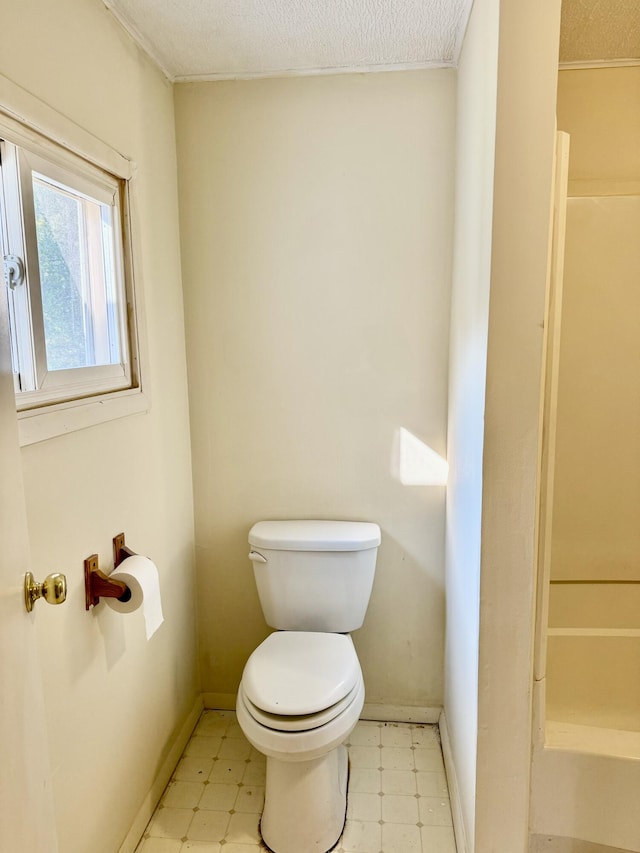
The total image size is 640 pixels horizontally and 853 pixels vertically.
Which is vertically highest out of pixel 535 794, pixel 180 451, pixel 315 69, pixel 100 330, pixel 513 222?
pixel 315 69

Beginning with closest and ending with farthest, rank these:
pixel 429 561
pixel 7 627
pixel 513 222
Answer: pixel 7 627 < pixel 513 222 < pixel 429 561

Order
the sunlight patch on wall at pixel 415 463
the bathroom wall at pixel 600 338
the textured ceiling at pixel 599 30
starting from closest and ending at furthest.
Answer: the textured ceiling at pixel 599 30 → the bathroom wall at pixel 600 338 → the sunlight patch on wall at pixel 415 463

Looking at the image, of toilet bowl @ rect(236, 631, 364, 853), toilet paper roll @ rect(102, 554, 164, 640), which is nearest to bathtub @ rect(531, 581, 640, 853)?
toilet bowl @ rect(236, 631, 364, 853)

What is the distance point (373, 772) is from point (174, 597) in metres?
0.85

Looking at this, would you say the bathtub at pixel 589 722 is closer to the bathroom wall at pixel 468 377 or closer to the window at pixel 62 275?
the bathroom wall at pixel 468 377

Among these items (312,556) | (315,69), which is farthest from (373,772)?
(315,69)

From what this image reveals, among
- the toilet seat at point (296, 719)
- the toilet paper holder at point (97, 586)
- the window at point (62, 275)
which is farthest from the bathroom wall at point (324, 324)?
the toilet paper holder at point (97, 586)

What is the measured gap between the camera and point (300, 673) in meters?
1.59

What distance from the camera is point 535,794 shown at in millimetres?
1409

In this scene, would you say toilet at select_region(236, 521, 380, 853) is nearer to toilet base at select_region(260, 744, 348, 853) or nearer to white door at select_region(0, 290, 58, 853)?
toilet base at select_region(260, 744, 348, 853)

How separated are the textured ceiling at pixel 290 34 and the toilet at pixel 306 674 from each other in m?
1.46

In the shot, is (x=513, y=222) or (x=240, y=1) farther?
(x=240, y=1)

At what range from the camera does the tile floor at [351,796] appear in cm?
159

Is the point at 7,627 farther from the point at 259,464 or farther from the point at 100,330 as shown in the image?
the point at 259,464
